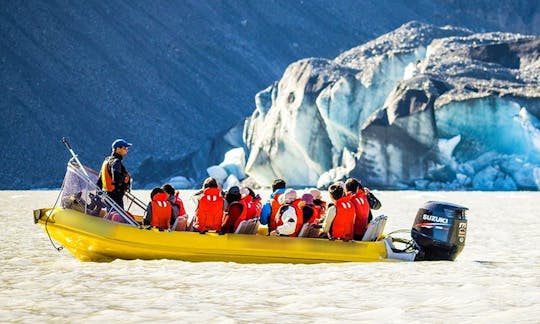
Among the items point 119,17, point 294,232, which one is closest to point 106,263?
point 294,232

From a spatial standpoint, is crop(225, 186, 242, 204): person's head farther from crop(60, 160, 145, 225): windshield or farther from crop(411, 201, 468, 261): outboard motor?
crop(411, 201, 468, 261): outboard motor

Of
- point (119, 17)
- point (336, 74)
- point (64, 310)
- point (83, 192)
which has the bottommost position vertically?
point (64, 310)

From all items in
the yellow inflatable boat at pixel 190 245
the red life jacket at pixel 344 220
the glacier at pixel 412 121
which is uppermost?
the glacier at pixel 412 121

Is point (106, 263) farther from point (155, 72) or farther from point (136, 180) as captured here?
point (155, 72)

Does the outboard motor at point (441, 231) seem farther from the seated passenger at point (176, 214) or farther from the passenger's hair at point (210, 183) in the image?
the seated passenger at point (176, 214)

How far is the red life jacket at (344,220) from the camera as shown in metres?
9.37

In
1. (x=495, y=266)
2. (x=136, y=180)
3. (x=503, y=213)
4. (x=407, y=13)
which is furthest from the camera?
(x=407, y=13)

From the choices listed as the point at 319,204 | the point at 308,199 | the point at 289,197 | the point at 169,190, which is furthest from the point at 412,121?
the point at 289,197

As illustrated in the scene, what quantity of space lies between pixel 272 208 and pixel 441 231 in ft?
5.96

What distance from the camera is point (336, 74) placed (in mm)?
49219

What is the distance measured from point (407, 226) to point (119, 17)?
102 meters

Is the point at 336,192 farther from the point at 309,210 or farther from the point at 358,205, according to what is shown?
the point at 309,210

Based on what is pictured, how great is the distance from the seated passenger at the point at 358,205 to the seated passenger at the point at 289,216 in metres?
0.57

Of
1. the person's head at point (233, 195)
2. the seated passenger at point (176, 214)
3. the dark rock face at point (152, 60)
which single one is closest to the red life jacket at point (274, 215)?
the person's head at point (233, 195)
